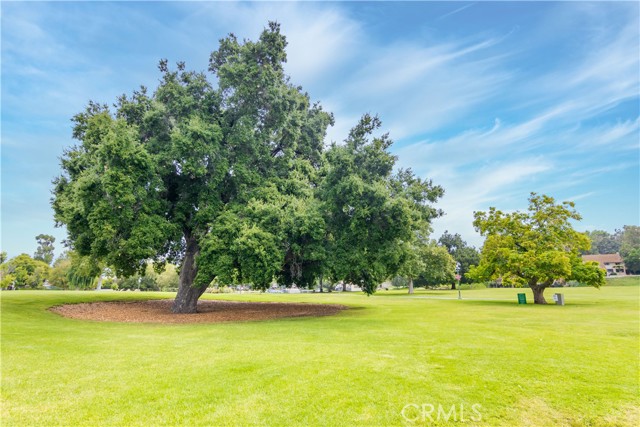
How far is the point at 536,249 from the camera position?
28328mm

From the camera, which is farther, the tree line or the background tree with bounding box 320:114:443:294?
the tree line

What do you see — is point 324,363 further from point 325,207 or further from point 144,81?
point 144,81

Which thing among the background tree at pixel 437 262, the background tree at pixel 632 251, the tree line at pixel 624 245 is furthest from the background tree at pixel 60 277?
the background tree at pixel 632 251

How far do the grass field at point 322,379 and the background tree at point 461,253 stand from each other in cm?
6955

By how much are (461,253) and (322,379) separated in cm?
8042

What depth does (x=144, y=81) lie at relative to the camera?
24766 mm

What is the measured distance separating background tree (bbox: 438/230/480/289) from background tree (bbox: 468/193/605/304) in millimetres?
47431

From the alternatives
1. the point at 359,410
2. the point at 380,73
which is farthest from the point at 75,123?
the point at 359,410

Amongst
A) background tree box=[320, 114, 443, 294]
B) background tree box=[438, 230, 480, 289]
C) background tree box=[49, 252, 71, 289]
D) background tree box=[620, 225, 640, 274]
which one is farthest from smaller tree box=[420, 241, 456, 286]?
background tree box=[49, 252, 71, 289]

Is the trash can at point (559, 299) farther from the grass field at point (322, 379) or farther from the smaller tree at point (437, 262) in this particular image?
the smaller tree at point (437, 262)

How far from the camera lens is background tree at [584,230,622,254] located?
136 meters

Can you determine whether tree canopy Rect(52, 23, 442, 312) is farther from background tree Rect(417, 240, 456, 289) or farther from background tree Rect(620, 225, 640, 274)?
background tree Rect(620, 225, 640, 274)

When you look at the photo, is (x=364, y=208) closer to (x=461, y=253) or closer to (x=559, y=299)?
(x=559, y=299)

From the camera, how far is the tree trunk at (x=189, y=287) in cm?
2377
